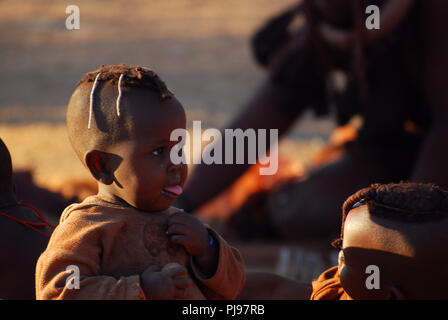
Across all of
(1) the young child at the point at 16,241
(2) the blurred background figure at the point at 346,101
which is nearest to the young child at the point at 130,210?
(1) the young child at the point at 16,241

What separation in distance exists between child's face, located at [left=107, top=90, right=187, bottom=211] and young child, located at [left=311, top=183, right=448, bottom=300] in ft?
1.34

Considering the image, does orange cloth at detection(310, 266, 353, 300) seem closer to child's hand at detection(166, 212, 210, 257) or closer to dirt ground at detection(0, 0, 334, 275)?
child's hand at detection(166, 212, 210, 257)

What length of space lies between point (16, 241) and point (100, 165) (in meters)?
0.30

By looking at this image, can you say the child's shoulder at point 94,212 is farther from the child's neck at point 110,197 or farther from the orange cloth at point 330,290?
the orange cloth at point 330,290

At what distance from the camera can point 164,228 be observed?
1.67 meters

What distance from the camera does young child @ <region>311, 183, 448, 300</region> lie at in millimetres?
1401

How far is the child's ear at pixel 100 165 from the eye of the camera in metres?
1.64

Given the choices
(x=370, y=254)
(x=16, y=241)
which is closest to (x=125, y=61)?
(x=16, y=241)

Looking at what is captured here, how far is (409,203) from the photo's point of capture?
1.43 metres

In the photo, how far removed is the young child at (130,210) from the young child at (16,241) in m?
0.19

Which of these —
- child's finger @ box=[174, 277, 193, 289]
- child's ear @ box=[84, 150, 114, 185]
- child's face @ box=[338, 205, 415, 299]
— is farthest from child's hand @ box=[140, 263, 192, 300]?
child's face @ box=[338, 205, 415, 299]

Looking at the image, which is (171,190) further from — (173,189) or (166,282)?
(166,282)

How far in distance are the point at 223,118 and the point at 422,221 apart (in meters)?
6.20

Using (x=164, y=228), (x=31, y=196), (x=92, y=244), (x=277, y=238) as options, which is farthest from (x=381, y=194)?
(x=277, y=238)
